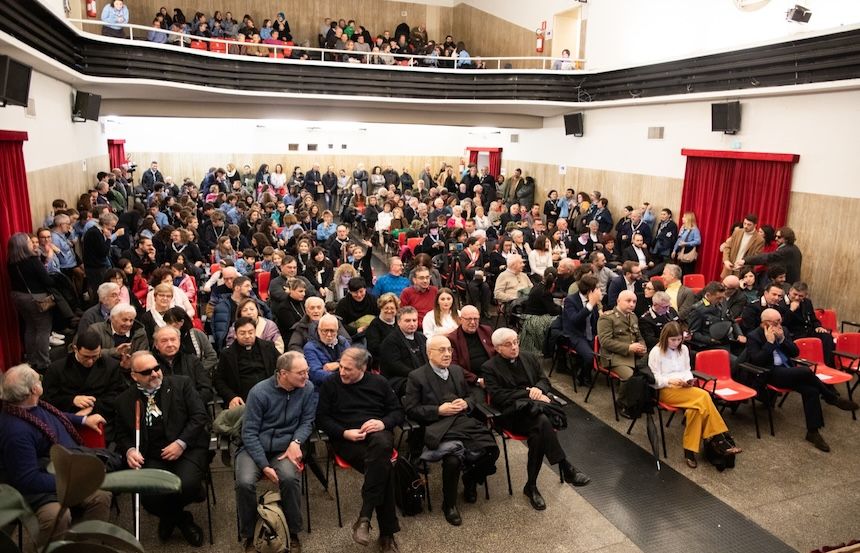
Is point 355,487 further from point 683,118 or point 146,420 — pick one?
point 683,118

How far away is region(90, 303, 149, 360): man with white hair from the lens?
4715mm

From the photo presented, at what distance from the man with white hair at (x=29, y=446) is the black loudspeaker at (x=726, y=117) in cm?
981

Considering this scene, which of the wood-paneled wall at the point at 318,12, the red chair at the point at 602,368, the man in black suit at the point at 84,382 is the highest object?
the wood-paneled wall at the point at 318,12

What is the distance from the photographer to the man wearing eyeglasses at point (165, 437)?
3.73 m

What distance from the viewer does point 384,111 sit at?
1476 centimetres

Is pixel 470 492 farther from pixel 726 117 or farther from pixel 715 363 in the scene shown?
pixel 726 117

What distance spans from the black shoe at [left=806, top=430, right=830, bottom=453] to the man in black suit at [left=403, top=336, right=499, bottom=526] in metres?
A: 3.10

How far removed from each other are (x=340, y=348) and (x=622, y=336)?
264 cm

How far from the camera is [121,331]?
4762 millimetres

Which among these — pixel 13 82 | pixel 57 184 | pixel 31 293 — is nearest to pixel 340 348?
pixel 31 293

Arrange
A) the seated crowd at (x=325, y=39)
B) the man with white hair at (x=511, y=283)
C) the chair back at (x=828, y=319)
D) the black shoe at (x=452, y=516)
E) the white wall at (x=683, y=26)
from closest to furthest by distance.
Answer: the black shoe at (x=452, y=516)
the chair back at (x=828, y=319)
the man with white hair at (x=511, y=283)
the white wall at (x=683, y=26)
the seated crowd at (x=325, y=39)

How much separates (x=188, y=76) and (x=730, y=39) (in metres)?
9.80

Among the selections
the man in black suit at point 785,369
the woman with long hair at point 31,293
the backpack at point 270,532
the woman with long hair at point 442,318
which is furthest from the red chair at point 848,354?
the woman with long hair at point 31,293

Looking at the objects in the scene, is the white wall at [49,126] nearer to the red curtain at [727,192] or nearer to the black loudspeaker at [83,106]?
the black loudspeaker at [83,106]
